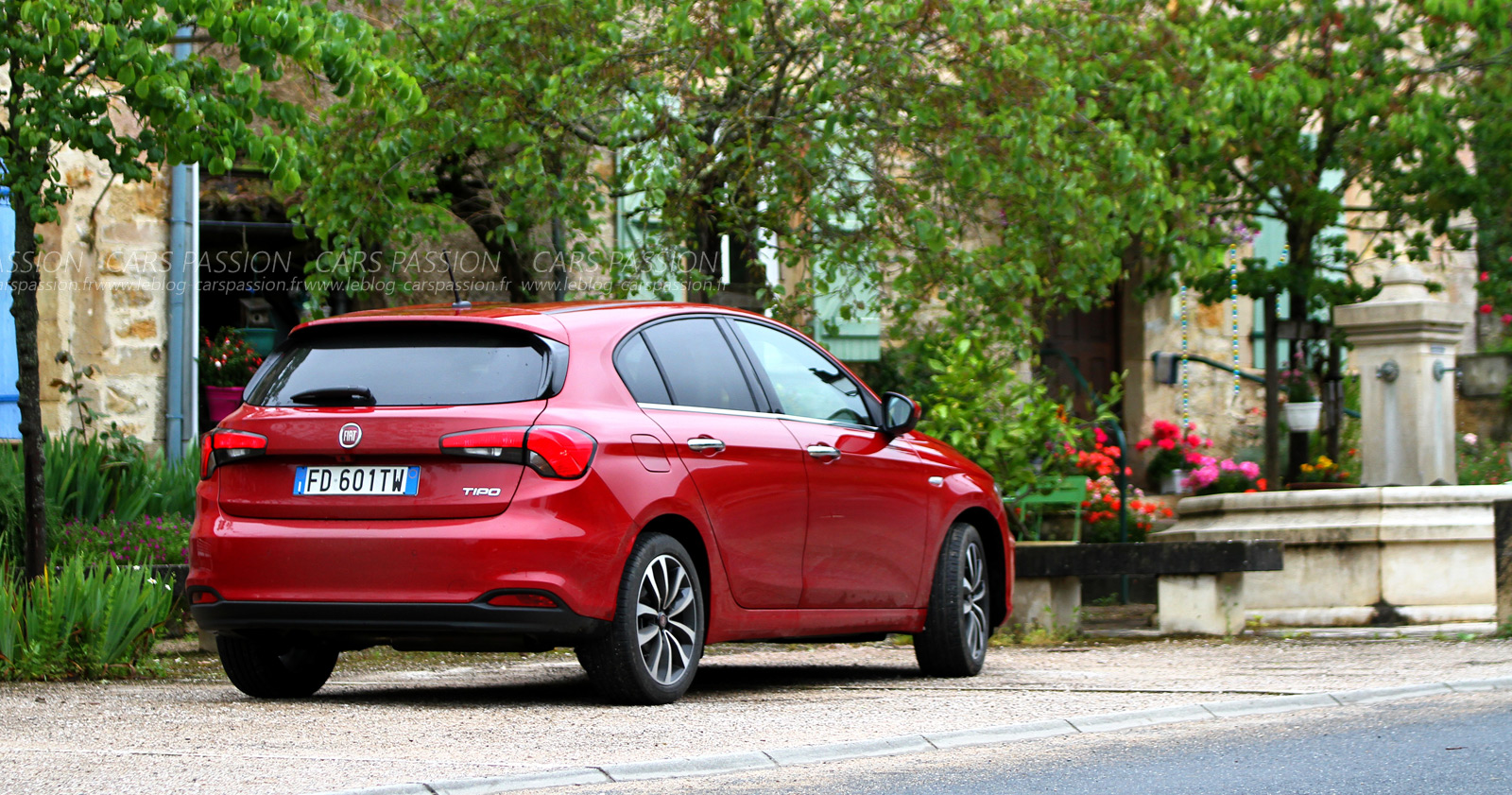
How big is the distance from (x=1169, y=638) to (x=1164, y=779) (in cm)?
565

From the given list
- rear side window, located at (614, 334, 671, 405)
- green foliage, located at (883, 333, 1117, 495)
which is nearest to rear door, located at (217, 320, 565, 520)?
rear side window, located at (614, 334, 671, 405)

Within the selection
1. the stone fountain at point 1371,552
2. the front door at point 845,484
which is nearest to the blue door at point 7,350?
the front door at point 845,484

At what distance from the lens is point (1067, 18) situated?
12531 mm

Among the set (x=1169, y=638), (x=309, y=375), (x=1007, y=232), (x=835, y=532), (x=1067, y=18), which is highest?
(x=1067, y=18)

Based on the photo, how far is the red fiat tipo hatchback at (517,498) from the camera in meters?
5.94

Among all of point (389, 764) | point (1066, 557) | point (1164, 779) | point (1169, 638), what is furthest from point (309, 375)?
point (1169, 638)

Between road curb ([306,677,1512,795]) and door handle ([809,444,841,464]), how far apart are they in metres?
1.54

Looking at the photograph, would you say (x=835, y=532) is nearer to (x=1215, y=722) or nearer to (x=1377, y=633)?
(x=1215, y=722)

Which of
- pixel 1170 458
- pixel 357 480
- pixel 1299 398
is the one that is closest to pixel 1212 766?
pixel 357 480

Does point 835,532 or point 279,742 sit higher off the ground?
point 835,532

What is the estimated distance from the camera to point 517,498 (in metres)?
5.92

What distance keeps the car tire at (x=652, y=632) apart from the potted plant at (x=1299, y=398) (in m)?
13.0

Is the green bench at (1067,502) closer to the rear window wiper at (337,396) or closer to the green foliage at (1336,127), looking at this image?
the green foliage at (1336,127)

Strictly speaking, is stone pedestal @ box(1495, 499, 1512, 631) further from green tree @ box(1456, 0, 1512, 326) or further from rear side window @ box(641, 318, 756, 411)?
green tree @ box(1456, 0, 1512, 326)
